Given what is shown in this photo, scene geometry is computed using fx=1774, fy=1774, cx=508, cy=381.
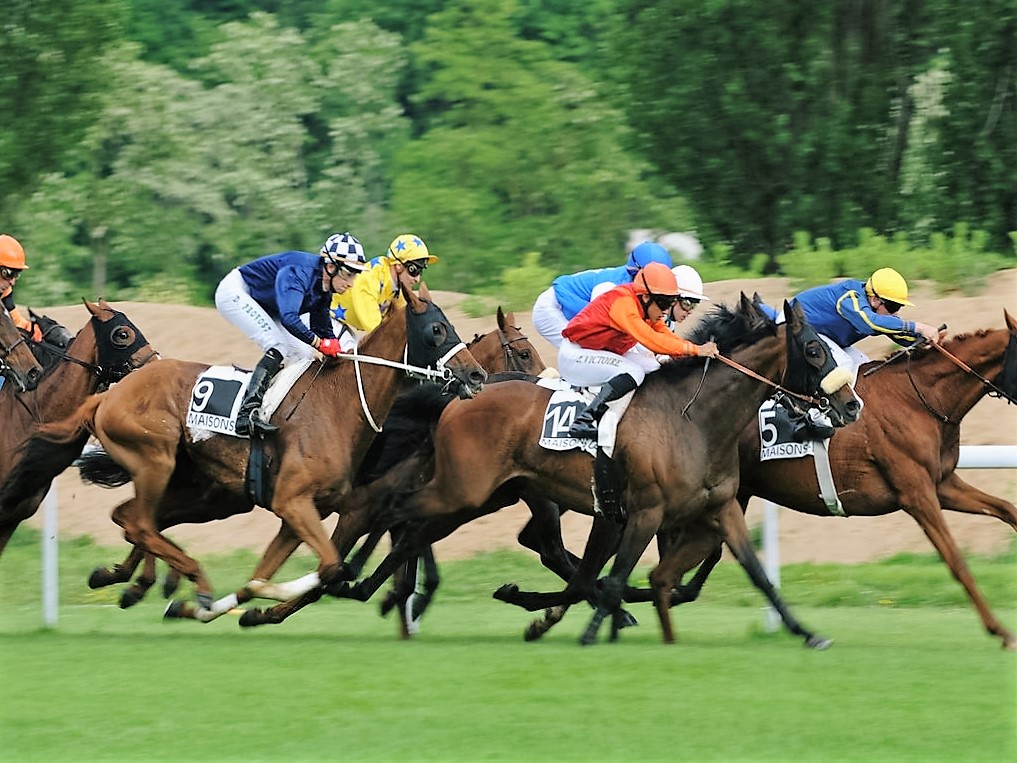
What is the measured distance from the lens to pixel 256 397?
9164mm

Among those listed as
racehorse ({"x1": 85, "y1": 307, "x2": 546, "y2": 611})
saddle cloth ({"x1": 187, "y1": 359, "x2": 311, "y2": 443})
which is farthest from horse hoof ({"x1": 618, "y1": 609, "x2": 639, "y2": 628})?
saddle cloth ({"x1": 187, "y1": 359, "x2": 311, "y2": 443})

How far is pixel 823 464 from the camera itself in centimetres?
941

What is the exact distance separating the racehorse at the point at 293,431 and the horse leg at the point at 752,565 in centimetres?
141

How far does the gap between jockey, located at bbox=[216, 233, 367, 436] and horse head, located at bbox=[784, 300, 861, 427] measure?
2225 mm

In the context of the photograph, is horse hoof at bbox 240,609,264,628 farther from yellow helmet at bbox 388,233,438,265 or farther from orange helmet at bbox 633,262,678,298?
orange helmet at bbox 633,262,678,298

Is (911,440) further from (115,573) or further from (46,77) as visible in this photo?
(46,77)

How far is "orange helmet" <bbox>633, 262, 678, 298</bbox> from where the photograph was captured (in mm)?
8758

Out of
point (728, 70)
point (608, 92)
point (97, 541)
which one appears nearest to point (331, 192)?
point (608, 92)

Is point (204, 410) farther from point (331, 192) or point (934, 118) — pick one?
point (331, 192)

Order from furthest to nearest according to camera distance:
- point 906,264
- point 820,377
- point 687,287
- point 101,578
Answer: point 906,264, point 101,578, point 687,287, point 820,377

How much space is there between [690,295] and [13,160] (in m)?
13.8

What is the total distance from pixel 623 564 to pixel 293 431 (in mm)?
1838

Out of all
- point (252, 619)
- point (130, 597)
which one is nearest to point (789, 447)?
point (252, 619)

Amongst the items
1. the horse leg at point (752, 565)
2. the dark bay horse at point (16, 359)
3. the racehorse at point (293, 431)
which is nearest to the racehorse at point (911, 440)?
the horse leg at point (752, 565)
